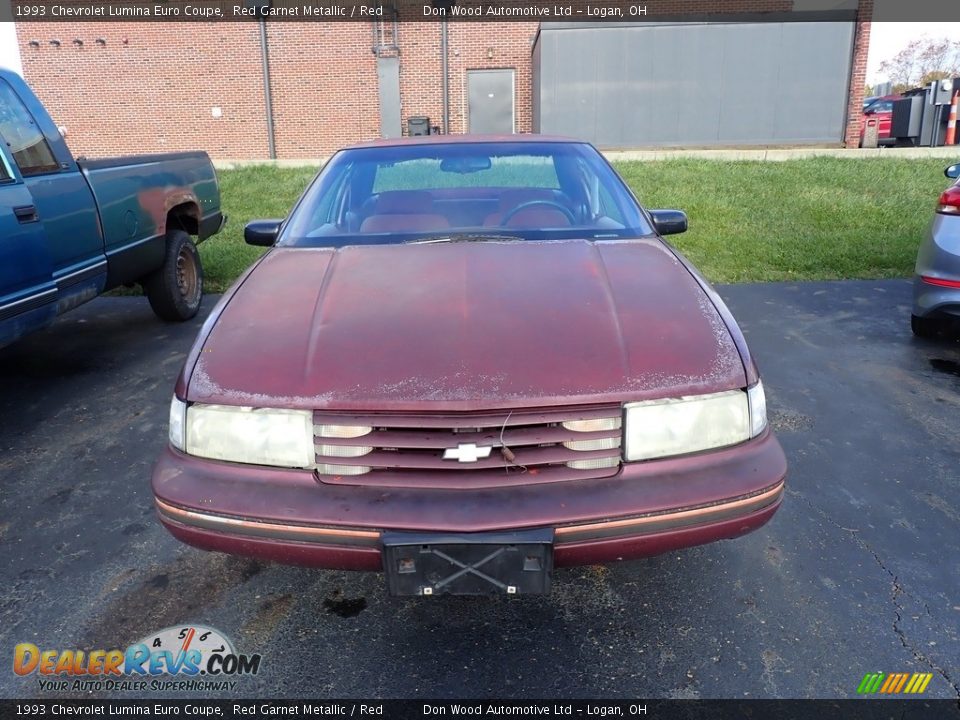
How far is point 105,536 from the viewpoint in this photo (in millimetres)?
2738

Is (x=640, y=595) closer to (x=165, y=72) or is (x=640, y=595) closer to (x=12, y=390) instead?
(x=12, y=390)

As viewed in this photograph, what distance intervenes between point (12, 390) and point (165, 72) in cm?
1647

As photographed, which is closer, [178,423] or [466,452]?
[466,452]

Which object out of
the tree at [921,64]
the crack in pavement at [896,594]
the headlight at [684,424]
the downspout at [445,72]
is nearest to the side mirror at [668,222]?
the crack in pavement at [896,594]

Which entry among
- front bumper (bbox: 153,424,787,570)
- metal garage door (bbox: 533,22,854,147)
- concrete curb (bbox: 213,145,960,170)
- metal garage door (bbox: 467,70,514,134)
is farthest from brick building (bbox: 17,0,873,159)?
front bumper (bbox: 153,424,787,570)

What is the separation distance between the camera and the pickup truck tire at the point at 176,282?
17.9 feet

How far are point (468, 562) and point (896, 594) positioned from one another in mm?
1572

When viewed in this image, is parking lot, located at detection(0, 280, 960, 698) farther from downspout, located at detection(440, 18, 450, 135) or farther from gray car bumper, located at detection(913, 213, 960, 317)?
downspout, located at detection(440, 18, 450, 135)

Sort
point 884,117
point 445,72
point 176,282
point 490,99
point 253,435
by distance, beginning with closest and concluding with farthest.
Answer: point 253,435, point 176,282, point 445,72, point 490,99, point 884,117

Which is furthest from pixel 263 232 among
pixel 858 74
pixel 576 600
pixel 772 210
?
pixel 858 74

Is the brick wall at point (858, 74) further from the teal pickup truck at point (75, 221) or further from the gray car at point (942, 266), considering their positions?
the teal pickup truck at point (75, 221)

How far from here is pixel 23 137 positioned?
394 cm

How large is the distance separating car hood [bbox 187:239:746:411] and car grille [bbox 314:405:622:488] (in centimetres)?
4

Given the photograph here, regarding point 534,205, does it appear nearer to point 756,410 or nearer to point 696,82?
point 756,410
